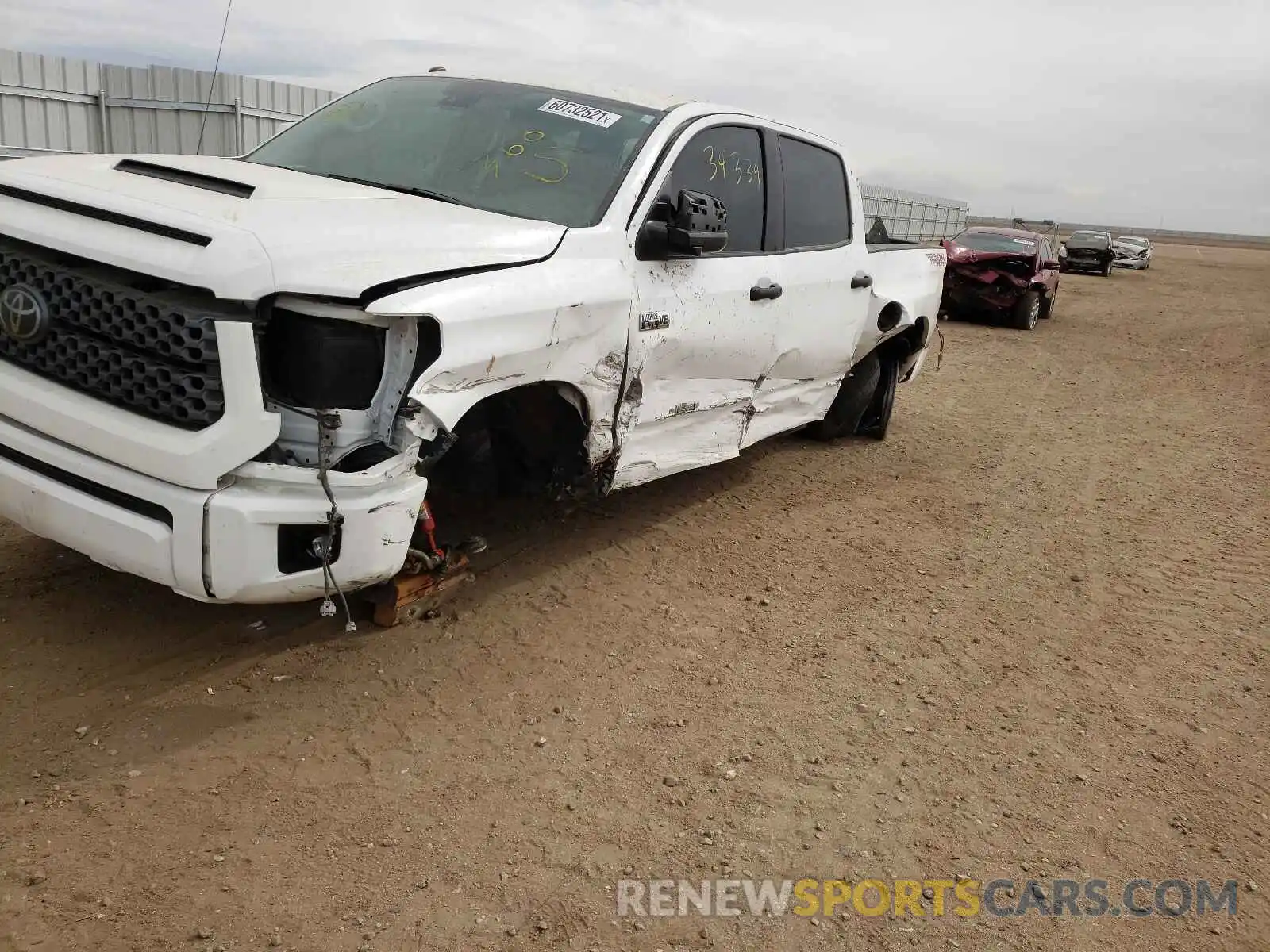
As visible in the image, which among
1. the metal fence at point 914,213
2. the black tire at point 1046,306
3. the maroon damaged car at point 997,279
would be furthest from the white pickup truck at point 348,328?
the metal fence at point 914,213

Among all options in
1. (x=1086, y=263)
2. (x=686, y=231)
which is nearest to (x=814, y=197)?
(x=686, y=231)

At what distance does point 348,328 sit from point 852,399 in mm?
4713

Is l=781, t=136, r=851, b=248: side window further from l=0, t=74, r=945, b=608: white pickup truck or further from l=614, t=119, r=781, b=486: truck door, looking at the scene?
l=0, t=74, r=945, b=608: white pickup truck

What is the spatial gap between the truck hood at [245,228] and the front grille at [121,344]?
101mm

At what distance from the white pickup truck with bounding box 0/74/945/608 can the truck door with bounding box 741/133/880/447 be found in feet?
2.35

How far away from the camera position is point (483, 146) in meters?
4.29

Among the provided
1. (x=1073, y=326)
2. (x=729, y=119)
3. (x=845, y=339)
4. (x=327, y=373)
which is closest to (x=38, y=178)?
(x=327, y=373)

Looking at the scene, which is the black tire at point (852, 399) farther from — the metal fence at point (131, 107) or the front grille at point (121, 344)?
the front grille at point (121, 344)

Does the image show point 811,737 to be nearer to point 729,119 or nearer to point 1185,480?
point 729,119

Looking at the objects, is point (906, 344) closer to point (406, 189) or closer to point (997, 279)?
point (406, 189)

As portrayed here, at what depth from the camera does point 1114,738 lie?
3686mm

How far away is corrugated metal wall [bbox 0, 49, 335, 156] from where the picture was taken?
9.98 meters

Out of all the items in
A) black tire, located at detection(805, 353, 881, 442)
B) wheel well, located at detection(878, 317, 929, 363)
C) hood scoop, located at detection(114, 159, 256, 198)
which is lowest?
black tire, located at detection(805, 353, 881, 442)

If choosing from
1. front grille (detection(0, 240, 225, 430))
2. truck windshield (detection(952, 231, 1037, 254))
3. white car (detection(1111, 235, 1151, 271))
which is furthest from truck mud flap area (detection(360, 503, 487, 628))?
white car (detection(1111, 235, 1151, 271))
